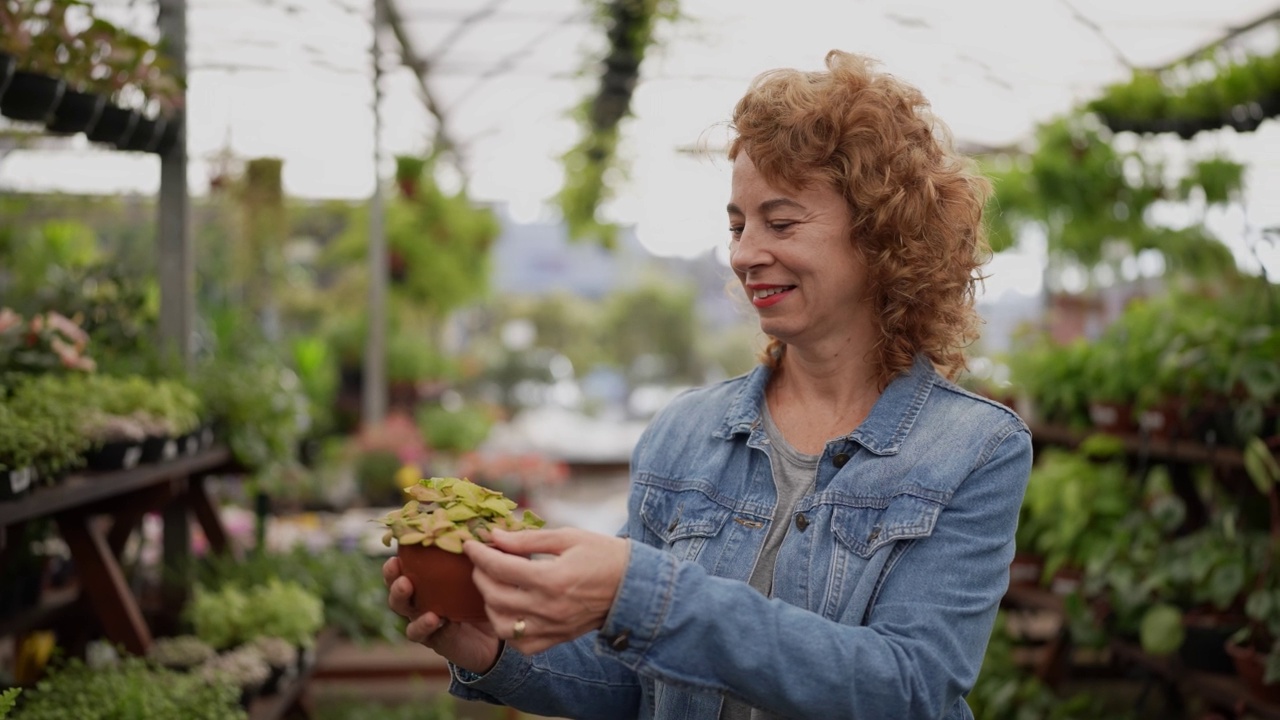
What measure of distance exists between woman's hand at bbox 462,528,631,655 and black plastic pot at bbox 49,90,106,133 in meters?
1.55

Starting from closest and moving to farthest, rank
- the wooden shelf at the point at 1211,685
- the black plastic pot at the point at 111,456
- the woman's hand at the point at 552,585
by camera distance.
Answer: the woman's hand at the point at 552,585, the black plastic pot at the point at 111,456, the wooden shelf at the point at 1211,685

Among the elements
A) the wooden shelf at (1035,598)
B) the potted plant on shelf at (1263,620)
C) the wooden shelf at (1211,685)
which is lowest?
the wooden shelf at (1035,598)

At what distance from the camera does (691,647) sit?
111 centimetres

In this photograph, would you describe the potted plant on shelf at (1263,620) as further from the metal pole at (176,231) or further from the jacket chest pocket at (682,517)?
the metal pole at (176,231)

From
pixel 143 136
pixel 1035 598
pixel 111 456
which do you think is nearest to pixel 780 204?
pixel 111 456

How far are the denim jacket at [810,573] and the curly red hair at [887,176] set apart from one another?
0.07 m

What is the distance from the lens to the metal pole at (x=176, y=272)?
9.47ft

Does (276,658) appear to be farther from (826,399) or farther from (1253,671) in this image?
(1253,671)

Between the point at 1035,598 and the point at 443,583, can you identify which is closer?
the point at 443,583

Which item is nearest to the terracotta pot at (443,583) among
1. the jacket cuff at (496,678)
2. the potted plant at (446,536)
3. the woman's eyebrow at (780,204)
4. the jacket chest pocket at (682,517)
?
the potted plant at (446,536)

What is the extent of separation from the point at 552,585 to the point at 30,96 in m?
1.49

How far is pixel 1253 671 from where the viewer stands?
2576mm

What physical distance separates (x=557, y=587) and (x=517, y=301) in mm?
16609

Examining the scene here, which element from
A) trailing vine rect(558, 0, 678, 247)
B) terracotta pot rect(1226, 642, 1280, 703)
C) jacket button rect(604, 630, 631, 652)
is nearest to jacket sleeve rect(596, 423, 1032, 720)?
jacket button rect(604, 630, 631, 652)
